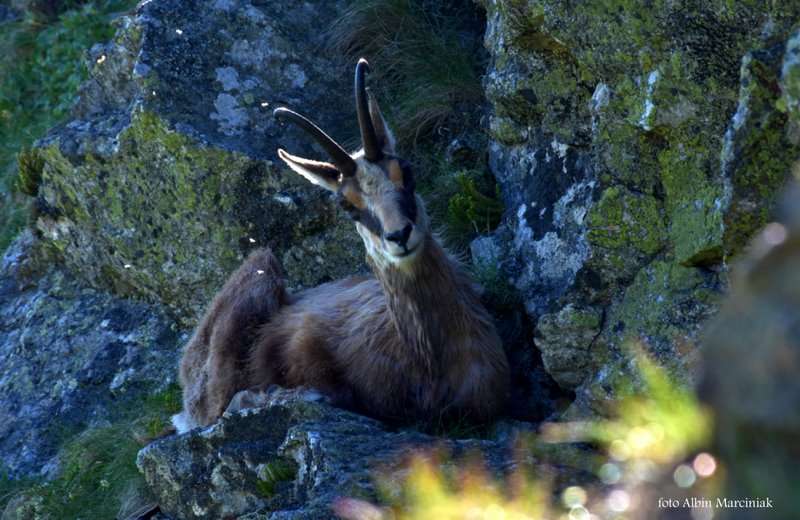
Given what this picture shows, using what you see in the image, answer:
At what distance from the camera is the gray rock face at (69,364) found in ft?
32.0

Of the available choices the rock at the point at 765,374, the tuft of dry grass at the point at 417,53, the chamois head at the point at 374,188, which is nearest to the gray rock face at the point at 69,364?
the tuft of dry grass at the point at 417,53

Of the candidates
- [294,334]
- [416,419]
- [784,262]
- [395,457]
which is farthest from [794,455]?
[294,334]

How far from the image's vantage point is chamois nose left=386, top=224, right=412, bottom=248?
7172 mm

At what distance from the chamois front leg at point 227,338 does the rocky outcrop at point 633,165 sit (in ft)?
6.13

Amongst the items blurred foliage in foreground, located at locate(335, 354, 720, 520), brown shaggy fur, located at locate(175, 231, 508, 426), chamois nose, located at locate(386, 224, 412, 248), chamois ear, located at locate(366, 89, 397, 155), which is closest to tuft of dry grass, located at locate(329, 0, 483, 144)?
brown shaggy fur, located at locate(175, 231, 508, 426)

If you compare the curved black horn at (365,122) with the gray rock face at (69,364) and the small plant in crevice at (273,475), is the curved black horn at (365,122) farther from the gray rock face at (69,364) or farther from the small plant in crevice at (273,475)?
the gray rock face at (69,364)

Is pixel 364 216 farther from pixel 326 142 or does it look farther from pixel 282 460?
pixel 282 460

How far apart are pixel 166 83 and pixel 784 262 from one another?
809 cm

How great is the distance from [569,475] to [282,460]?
6.06ft

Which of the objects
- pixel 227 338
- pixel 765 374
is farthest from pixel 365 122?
pixel 765 374

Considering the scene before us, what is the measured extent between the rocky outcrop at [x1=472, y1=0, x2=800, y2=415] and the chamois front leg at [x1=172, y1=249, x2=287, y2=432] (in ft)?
6.13

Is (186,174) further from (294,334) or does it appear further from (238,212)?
(294,334)

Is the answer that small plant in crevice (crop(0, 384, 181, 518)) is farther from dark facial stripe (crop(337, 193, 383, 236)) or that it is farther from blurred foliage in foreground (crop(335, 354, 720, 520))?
blurred foliage in foreground (crop(335, 354, 720, 520))

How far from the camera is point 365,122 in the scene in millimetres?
7387
